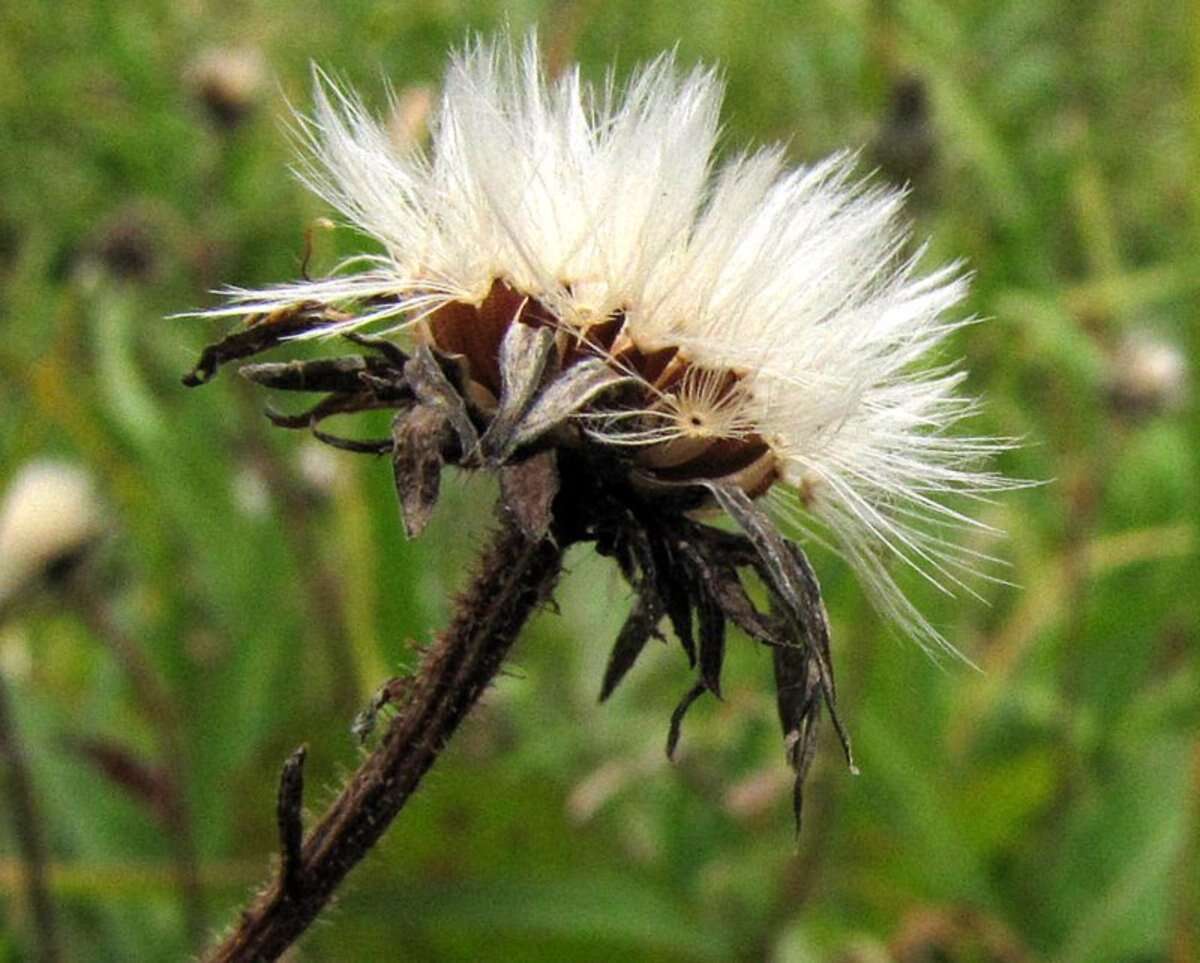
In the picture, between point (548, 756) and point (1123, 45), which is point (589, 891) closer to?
point (548, 756)

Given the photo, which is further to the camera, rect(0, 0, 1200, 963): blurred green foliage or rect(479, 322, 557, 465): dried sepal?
rect(0, 0, 1200, 963): blurred green foliage

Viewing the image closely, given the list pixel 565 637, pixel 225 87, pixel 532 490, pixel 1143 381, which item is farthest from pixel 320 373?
pixel 1143 381

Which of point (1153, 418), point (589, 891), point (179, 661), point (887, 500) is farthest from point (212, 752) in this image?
point (1153, 418)

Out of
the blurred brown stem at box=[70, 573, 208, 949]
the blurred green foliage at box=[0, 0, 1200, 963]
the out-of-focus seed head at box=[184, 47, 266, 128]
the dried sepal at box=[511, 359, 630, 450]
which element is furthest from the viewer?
the out-of-focus seed head at box=[184, 47, 266, 128]

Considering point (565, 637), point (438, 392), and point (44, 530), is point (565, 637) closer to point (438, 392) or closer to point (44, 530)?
point (44, 530)

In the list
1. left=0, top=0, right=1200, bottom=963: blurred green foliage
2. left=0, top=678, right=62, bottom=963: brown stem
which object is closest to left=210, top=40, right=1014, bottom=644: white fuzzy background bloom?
left=0, top=0, right=1200, bottom=963: blurred green foliage

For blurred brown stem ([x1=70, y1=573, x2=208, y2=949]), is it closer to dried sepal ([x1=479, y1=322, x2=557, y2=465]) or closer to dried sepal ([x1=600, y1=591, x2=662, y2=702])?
dried sepal ([x1=600, y1=591, x2=662, y2=702])
